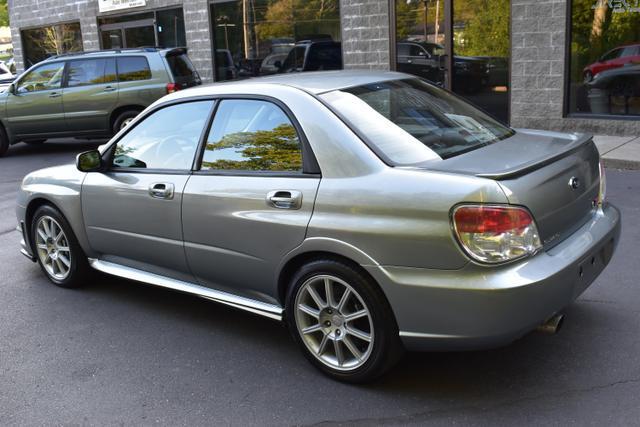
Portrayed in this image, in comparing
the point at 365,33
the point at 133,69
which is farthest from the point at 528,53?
the point at 133,69

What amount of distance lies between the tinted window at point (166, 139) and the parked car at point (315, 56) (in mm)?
9889

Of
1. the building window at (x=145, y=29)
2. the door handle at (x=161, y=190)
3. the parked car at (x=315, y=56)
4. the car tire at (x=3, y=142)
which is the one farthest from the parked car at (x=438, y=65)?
the door handle at (x=161, y=190)

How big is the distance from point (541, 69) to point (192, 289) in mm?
8506

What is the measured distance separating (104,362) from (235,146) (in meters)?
1.47

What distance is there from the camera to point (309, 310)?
3.72m

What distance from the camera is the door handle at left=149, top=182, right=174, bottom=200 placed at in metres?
4.34

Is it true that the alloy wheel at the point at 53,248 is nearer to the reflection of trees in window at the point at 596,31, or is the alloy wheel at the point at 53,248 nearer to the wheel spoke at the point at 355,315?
the wheel spoke at the point at 355,315

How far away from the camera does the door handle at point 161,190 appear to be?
14.2ft

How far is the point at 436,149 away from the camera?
3.70 metres

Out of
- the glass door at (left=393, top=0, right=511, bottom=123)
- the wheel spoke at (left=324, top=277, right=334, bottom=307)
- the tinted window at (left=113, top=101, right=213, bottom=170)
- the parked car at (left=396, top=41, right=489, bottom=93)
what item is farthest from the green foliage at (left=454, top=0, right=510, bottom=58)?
the wheel spoke at (left=324, top=277, right=334, bottom=307)

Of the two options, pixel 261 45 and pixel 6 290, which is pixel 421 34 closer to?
pixel 261 45

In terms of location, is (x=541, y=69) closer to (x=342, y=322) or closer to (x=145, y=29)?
(x=342, y=322)

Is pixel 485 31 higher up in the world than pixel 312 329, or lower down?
higher up

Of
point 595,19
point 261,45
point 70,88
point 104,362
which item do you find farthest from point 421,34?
point 104,362
